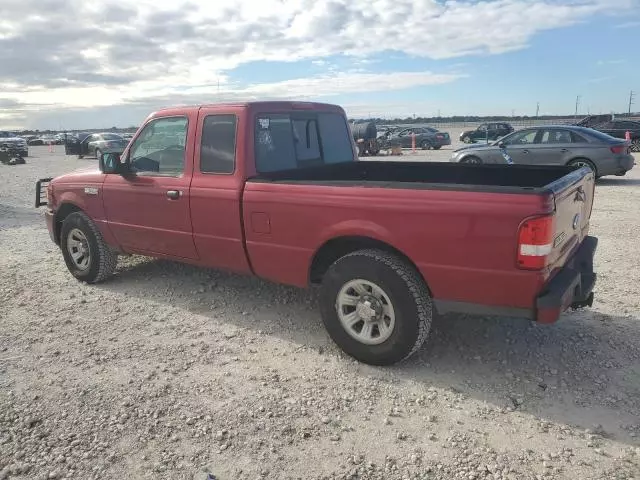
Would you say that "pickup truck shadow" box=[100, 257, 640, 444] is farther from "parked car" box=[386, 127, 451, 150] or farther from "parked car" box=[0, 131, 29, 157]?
"parked car" box=[0, 131, 29, 157]

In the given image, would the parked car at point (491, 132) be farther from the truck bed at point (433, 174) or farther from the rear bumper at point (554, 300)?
the rear bumper at point (554, 300)

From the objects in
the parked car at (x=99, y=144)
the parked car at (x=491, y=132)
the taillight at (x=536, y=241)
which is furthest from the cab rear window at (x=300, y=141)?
the parked car at (x=491, y=132)

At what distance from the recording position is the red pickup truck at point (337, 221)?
3172 mm

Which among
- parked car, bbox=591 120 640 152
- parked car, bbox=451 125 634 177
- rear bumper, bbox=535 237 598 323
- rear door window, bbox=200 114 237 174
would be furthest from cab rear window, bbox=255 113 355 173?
parked car, bbox=591 120 640 152

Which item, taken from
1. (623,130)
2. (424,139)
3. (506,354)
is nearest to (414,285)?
(506,354)

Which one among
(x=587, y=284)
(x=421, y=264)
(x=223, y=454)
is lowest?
(x=223, y=454)

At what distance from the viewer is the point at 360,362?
386 cm

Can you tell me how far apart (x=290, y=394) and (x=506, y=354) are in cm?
173

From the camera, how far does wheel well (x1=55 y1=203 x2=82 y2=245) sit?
235 inches

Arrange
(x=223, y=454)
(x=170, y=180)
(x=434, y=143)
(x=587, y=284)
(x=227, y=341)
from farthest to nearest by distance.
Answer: (x=434, y=143), (x=170, y=180), (x=227, y=341), (x=587, y=284), (x=223, y=454)

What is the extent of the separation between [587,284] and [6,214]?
1105 centimetres

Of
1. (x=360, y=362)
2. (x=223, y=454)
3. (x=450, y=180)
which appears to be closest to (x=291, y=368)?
(x=360, y=362)

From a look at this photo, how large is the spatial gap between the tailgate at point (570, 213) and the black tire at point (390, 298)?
0.88 metres

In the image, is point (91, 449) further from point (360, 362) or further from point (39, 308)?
point (39, 308)
